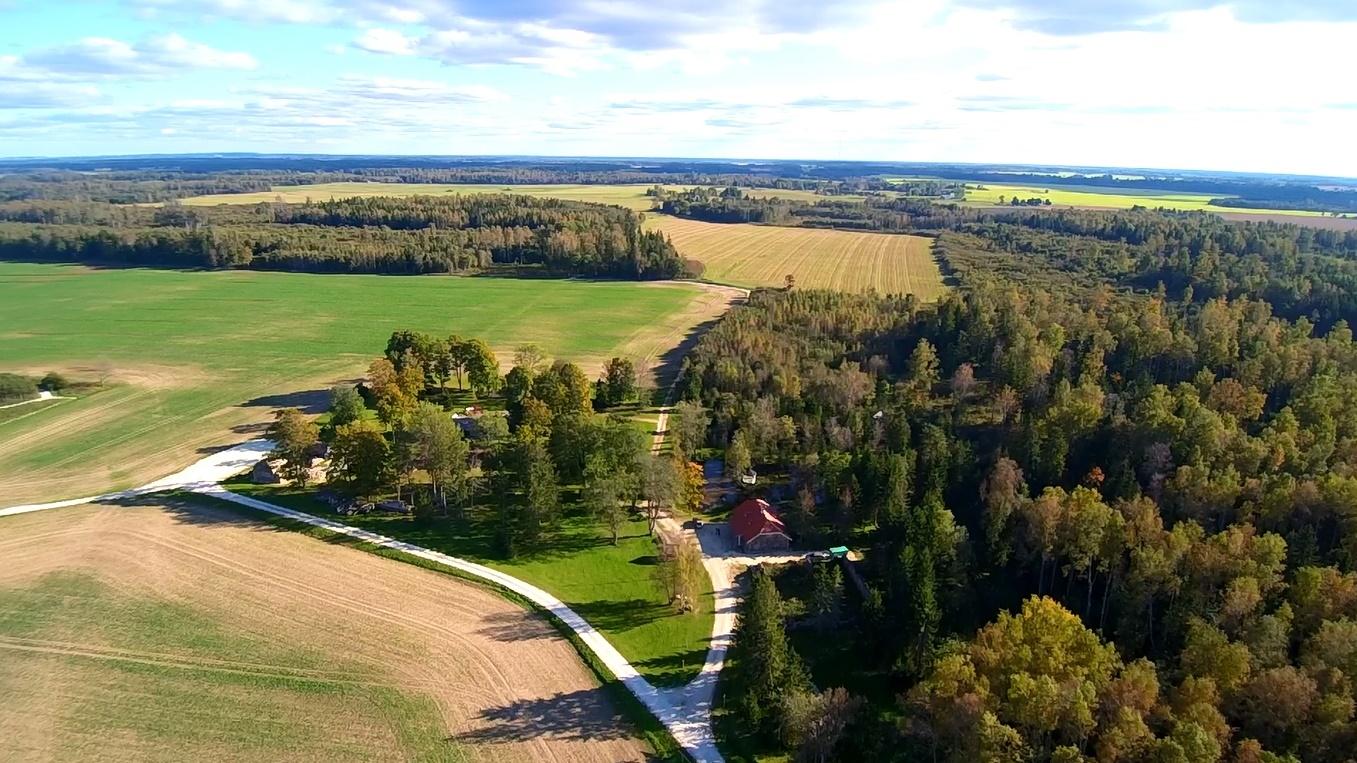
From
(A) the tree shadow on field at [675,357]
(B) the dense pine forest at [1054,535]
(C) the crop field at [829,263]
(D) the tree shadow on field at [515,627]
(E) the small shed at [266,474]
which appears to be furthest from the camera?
(C) the crop field at [829,263]

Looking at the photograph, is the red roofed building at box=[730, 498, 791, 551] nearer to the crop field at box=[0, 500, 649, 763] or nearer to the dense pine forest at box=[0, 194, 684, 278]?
the crop field at box=[0, 500, 649, 763]

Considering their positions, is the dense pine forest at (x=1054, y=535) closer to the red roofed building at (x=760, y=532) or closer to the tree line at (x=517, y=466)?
the red roofed building at (x=760, y=532)

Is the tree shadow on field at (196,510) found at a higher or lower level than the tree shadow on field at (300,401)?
lower

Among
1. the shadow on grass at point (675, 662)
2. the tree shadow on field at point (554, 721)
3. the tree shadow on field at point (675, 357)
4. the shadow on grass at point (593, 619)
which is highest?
the tree shadow on field at point (675, 357)

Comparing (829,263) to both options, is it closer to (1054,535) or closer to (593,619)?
(1054,535)

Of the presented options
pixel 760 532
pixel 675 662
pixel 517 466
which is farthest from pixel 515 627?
pixel 760 532

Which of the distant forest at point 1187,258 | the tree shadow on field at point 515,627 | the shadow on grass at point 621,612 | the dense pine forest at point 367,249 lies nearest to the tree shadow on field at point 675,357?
the dense pine forest at point 367,249
